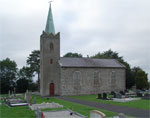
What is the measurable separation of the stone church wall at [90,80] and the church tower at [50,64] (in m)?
1.86

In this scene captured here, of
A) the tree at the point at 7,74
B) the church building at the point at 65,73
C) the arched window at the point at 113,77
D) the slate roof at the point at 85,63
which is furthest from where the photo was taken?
the tree at the point at 7,74

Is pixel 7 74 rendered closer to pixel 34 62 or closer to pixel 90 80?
pixel 34 62

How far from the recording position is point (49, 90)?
35531 millimetres

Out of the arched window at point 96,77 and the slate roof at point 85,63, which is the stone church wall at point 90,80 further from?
the slate roof at point 85,63

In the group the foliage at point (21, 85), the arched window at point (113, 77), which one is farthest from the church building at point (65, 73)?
the foliage at point (21, 85)

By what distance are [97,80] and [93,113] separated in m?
28.5

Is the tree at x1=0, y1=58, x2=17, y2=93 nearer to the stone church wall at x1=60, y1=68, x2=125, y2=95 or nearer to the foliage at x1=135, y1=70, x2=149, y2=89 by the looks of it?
the stone church wall at x1=60, y1=68, x2=125, y2=95

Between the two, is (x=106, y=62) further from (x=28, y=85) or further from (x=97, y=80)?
(x=28, y=85)

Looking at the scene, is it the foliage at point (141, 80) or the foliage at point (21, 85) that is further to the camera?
the foliage at point (21, 85)

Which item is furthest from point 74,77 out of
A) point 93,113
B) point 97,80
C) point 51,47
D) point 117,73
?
point 93,113

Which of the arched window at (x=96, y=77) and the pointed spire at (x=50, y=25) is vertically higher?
the pointed spire at (x=50, y=25)

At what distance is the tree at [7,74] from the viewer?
46.2 meters

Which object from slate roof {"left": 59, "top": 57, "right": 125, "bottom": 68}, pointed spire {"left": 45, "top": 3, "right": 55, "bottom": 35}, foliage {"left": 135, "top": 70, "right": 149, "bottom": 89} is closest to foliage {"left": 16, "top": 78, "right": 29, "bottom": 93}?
slate roof {"left": 59, "top": 57, "right": 125, "bottom": 68}

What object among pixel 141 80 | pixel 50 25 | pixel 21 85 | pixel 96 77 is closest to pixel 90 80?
pixel 96 77
